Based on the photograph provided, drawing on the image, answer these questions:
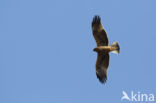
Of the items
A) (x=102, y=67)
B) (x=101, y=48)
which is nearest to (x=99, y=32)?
(x=101, y=48)

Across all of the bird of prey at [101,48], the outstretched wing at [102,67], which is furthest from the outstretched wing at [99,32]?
the outstretched wing at [102,67]

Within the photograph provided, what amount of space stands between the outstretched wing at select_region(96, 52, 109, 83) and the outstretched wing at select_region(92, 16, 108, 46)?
0.76 m

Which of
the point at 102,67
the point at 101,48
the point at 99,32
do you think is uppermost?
the point at 99,32

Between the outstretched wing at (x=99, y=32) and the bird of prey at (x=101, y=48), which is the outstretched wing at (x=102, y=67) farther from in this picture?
the outstretched wing at (x=99, y=32)

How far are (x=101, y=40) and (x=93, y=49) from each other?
58cm

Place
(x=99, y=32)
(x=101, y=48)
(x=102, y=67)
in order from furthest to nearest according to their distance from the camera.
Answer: (x=102, y=67), (x=99, y=32), (x=101, y=48)

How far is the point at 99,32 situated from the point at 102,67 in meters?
1.81

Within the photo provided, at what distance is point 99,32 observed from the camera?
18.4 m

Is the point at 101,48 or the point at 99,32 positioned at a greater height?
the point at 99,32

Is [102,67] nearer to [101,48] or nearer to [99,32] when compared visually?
[101,48]

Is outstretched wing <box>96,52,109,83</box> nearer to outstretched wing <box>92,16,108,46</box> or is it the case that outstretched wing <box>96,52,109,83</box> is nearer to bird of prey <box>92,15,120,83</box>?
bird of prey <box>92,15,120,83</box>

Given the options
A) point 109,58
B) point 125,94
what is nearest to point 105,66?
point 109,58

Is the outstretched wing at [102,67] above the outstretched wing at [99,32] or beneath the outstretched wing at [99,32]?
beneath

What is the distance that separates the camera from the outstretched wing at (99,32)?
59.7 ft
